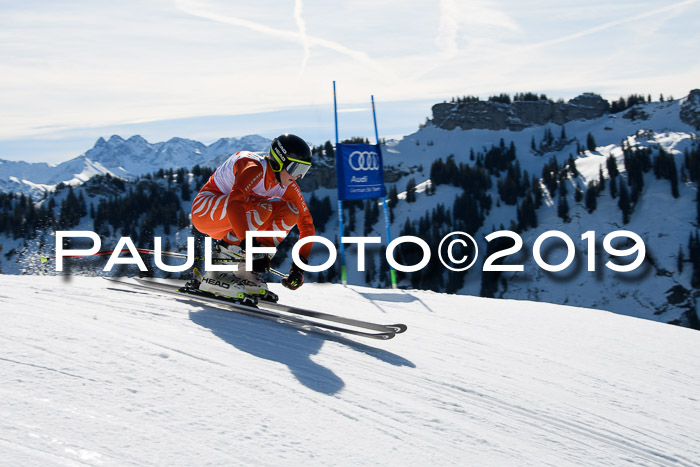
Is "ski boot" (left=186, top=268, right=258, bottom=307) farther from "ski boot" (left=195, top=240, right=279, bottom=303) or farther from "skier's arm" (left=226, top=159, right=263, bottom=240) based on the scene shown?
"skier's arm" (left=226, top=159, right=263, bottom=240)

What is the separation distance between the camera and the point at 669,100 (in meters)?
A: 190

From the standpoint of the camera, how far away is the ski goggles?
5062mm

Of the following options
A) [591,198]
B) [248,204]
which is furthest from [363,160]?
[591,198]

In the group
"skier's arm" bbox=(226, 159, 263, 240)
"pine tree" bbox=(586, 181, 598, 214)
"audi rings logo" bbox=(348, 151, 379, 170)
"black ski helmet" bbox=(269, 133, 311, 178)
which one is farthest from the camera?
"pine tree" bbox=(586, 181, 598, 214)

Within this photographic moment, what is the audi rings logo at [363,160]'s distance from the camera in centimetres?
1488

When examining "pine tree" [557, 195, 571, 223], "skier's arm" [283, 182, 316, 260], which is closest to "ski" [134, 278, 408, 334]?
"skier's arm" [283, 182, 316, 260]

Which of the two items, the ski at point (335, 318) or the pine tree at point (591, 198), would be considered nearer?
the ski at point (335, 318)

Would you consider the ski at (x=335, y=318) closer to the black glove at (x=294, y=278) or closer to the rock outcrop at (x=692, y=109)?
the black glove at (x=294, y=278)

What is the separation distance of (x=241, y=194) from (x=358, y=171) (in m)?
10.1

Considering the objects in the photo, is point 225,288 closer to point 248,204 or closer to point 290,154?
point 248,204

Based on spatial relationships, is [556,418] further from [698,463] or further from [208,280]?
[208,280]

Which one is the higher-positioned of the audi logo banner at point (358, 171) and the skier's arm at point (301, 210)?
the audi logo banner at point (358, 171)

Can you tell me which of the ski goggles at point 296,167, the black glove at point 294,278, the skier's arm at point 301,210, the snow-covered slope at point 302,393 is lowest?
the snow-covered slope at point 302,393

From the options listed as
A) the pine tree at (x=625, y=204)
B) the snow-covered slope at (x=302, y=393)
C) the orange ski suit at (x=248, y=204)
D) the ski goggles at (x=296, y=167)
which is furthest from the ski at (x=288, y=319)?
the pine tree at (x=625, y=204)
